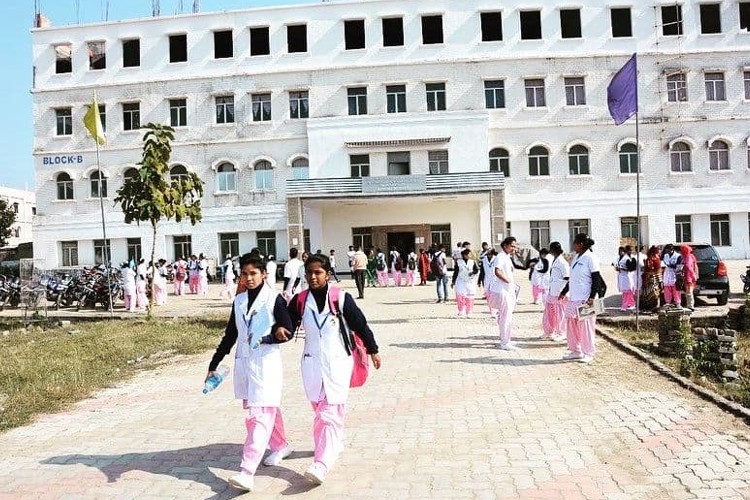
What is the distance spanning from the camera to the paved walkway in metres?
4.61

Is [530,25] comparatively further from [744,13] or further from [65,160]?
[65,160]

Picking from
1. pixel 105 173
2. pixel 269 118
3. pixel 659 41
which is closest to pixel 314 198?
pixel 269 118

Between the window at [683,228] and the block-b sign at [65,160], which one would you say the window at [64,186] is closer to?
the block-b sign at [65,160]

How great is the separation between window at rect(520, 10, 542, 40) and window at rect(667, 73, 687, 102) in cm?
661

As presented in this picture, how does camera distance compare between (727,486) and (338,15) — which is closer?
(727,486)

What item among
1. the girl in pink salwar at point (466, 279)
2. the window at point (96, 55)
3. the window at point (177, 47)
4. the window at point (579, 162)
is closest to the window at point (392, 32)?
the window at point (579, 162)

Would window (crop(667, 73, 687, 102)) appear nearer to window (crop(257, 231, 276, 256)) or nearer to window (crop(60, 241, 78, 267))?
window (crop(257, 231, 276, 256))

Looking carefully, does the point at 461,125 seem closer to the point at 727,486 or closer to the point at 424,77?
the point at 424,77

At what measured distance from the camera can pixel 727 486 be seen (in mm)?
4410

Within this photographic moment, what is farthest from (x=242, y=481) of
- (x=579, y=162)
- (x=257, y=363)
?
(x=579, y=162)

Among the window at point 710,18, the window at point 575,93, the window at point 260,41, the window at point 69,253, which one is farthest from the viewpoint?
the window at point 69,253

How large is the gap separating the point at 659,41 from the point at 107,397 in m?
31.8

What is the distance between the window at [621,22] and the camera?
107 ft

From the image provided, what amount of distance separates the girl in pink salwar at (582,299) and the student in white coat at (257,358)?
5.25m
